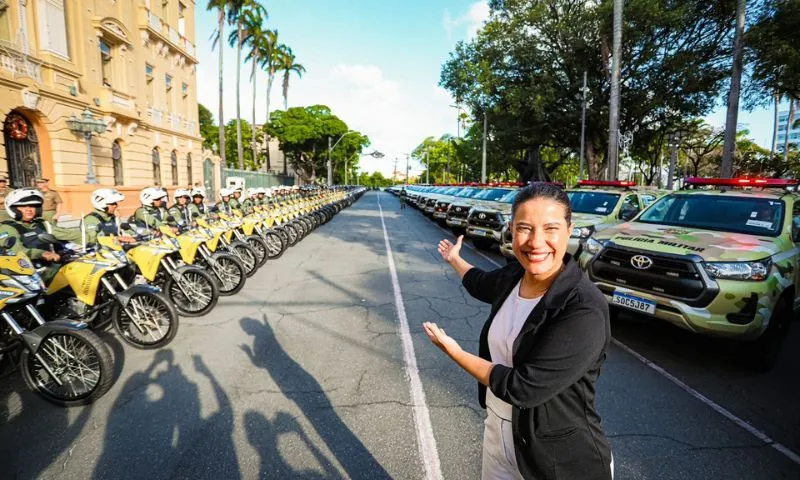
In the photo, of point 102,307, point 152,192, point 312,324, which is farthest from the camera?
point 152,192

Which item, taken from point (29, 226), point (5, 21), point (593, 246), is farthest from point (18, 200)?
point (5, 21)

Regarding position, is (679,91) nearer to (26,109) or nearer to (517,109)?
(517,109)

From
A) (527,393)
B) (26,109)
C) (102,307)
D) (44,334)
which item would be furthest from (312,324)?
(26,109)

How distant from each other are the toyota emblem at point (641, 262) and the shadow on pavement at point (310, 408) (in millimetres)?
3376

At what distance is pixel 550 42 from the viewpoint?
23906 mm

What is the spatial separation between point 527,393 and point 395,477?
1.62 metres

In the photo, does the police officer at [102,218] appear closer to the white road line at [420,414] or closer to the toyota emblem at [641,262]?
the white road line at [420,414]

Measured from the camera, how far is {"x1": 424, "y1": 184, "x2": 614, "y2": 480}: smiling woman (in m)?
1.26

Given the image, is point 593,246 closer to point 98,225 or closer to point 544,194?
point 544,194

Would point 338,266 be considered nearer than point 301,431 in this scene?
No

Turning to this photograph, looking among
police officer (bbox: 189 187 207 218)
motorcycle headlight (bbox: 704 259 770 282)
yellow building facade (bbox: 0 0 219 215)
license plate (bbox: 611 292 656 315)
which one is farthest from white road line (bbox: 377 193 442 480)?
yellow building facade (bbox: 0 0 219 215)

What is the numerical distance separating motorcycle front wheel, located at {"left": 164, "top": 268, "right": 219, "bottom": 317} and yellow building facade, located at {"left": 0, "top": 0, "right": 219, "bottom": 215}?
13.3 meters

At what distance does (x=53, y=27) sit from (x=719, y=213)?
21241 mm

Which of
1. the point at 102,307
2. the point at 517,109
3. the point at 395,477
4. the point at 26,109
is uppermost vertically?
the point at 517,109
